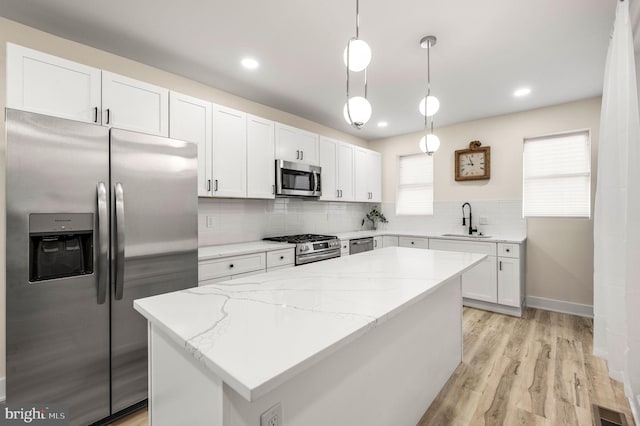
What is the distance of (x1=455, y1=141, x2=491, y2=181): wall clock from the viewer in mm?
4262

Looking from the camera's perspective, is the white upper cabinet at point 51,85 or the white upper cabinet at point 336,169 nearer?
the white upper cabinet at point 51,85

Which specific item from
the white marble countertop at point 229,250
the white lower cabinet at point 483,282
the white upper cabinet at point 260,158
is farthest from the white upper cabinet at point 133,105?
the white lower cabinet at point 483,282

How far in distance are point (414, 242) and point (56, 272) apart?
4046 mm

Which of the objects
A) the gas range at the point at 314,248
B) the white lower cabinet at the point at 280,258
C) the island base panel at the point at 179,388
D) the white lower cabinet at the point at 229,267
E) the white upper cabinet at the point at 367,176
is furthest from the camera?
the white upper cabinet at the point at 367,176

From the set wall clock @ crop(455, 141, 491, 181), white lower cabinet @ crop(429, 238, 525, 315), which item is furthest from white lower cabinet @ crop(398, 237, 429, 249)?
wall clock @ crop(455, 141, 491, 181)

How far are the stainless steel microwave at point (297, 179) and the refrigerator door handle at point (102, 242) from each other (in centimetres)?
184

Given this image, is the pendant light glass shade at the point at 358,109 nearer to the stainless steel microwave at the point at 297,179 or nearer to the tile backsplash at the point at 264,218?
the stainless steel microwave at the point at 297,179

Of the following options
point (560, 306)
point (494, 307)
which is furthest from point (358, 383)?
point (560, 306)

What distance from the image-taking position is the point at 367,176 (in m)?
4.99

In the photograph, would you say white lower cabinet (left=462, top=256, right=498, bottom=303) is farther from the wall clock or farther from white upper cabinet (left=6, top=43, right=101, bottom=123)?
white upper cabinet (left=6, top=43, right=101, bottom=123)

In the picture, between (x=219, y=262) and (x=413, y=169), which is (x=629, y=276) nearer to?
(x=219, y=262)

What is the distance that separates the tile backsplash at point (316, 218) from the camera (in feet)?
10.7

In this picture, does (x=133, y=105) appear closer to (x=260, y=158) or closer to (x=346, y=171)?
(x=260, y=158)

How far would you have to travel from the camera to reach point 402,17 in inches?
81.1
